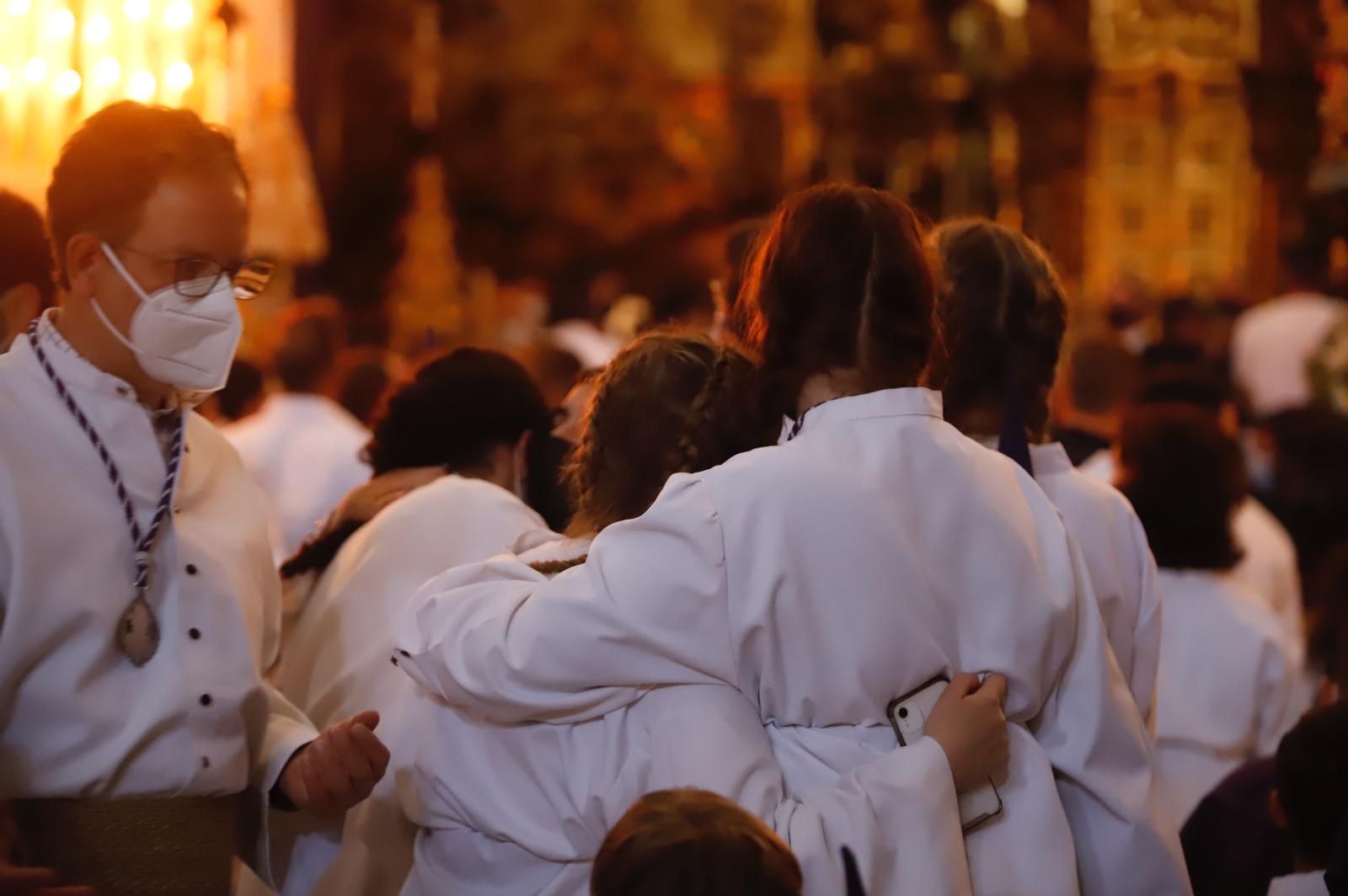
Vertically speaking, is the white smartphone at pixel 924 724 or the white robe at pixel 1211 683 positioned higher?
the white smartphone at pixel 924 724

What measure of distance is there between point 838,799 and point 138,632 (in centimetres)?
97

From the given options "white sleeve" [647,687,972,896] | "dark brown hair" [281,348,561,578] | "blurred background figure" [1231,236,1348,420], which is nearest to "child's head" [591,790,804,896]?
"white sleeve" [647,687,972,896]

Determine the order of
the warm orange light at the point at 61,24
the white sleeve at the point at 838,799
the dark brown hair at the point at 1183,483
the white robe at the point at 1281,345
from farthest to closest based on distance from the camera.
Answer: the white robe at the point at 1281,345
the warm orange light at the point at 61,24
the dark brown hair at the point at 1183,483
the white sleeve at the point at 838,799

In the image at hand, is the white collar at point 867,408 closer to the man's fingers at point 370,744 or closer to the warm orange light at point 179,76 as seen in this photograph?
the man's fingers at point 370,744

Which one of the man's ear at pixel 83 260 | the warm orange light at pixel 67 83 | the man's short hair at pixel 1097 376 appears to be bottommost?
the man's short hair at pixel 1097 376

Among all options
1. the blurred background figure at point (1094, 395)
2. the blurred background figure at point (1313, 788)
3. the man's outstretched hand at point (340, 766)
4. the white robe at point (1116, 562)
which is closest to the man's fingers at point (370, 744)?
the man's outstretched hand at point (340, 766)

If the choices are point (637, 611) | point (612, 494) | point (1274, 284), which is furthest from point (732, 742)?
point (1274, 284)

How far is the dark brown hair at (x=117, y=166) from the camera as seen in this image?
8.12 feet

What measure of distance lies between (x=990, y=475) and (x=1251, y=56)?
11.3 m

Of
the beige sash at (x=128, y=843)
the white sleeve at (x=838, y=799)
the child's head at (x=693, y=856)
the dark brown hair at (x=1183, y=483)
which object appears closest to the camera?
the child's head at (x=693, y=856)

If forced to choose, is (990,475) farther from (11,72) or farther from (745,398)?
(11,72)

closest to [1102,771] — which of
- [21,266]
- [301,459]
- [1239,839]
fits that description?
[1239,839]

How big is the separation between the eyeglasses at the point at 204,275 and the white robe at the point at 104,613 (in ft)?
0.55

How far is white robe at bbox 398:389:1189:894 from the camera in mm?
2230
